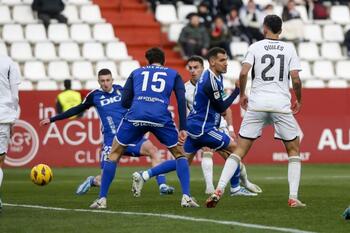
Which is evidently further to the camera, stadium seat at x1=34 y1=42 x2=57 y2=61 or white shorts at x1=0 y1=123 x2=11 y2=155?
stadium seat at x1=34 y1=42 x2=57 y2=61

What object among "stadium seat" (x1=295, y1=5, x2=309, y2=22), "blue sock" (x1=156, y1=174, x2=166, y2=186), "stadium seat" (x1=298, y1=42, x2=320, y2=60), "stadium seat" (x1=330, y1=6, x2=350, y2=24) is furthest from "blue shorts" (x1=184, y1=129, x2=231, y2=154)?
"stadium seat" (x1=330, y1=6, x2=350, y2=24)

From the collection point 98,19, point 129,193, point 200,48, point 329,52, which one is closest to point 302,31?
point 329,52

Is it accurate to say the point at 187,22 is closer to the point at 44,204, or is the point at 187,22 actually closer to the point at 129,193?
the point at 129,193

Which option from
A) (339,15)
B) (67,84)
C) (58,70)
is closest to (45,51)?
(58,70)

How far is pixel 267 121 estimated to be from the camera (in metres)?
14.4

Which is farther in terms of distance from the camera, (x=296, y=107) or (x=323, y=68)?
(x=323, y=68)

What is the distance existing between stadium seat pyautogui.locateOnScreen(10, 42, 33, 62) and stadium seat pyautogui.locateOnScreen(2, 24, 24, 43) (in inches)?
9.6

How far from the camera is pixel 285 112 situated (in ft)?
46.7

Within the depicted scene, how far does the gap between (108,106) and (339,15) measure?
1694 cm

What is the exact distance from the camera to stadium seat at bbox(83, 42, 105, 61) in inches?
1156

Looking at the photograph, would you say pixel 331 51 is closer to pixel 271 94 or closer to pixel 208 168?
pixel 208 168

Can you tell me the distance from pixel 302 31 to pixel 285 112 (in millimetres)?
17921

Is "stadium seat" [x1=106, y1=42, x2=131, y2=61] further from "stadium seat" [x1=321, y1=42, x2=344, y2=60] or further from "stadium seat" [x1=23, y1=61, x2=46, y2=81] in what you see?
"stadium seat" [x1=321, y1=42, x2=344, y2=60]

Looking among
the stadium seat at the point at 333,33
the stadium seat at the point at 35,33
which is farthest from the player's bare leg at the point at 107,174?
the stadium seat at the point at 333,33
